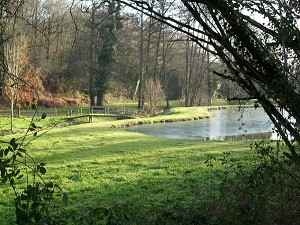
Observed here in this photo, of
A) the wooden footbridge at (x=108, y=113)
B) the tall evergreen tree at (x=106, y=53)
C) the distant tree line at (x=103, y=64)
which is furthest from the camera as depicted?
the tall evergreen tree at (x=106, y=53)

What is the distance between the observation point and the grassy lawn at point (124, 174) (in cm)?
702

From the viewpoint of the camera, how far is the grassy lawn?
23.0 feet

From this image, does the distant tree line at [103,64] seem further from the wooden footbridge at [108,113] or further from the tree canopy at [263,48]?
the tree canopy at [263,48]

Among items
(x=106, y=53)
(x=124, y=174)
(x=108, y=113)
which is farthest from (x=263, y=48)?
(x=106, y=53)

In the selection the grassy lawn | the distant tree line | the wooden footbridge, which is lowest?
the grassy lawn

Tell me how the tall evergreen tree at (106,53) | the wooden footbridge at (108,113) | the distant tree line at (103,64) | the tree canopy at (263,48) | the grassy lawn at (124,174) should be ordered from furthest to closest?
the tall evergreen tree at (106,53)
the distant tree line at (103,64)
the wooden footbridge at (108,113)
the grassy lawn at (124,174)
the tree canopy at (263,48)

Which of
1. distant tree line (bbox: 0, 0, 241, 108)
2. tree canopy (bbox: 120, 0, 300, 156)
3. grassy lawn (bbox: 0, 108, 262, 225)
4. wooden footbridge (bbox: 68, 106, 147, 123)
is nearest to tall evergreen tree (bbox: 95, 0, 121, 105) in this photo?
distant tree line (bbox: 0, 0, 241, 108)

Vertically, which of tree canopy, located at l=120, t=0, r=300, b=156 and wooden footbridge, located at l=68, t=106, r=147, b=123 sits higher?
tree canopy, located at l=120, t=0, r=300, b=156

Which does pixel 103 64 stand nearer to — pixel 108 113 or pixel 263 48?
pixel 108 113

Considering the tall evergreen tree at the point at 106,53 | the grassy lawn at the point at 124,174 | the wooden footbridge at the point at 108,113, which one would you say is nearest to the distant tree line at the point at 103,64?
the tall evergreen tree at the point at 106,53

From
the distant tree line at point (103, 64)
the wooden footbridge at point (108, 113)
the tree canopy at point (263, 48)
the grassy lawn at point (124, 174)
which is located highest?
the distant tree line at point (103, 64)

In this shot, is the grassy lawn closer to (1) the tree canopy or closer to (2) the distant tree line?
(1) the tree canopy

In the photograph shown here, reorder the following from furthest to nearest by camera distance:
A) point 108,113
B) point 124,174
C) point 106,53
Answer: point 106,53, point 108,113, point 124,174

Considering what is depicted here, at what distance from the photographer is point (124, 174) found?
32.3 feet
